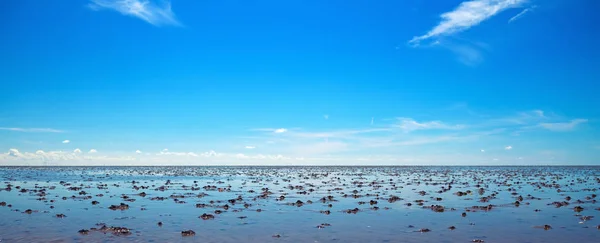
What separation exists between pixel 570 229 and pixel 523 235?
9.91 ft

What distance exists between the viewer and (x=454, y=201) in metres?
27.2

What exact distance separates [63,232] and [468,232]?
17.1 meters

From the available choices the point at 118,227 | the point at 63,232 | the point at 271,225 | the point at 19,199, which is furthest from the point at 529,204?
the point at 19,199

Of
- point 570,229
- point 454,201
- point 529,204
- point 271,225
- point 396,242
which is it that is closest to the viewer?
point 396,242

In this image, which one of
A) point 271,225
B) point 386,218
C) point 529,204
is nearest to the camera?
point 271,225

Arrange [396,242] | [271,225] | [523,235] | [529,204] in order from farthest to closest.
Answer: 1. [529,204]
2. [271,225]
3. [523,235]
4. [396,242]

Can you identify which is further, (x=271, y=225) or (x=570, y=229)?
(x=271, y=225)

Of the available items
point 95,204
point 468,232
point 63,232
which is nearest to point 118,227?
point 63,232

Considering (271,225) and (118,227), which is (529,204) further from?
(118,227)

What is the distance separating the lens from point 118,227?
1669cm

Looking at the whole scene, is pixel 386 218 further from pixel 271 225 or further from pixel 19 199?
pixel 19 199

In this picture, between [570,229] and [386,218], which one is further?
[386,218]

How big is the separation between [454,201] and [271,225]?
612 inches

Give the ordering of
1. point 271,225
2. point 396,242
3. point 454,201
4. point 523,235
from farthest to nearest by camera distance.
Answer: point 454,201 < point 271,225 < point 523,235 < point 396,242
